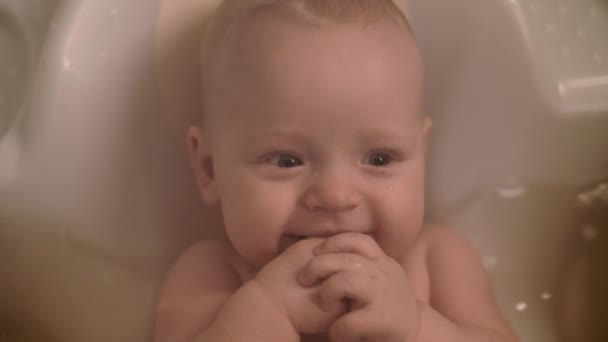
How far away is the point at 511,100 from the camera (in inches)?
37.2

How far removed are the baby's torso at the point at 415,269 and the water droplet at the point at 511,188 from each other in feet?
0.61

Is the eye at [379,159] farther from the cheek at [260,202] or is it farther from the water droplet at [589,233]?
the water droplet at [589,233]

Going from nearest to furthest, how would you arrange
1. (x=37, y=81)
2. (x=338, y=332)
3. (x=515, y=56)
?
(x=338, y=332), (x=37, y=81), (x=515, y=56)

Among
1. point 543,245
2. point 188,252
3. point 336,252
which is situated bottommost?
point 543,245

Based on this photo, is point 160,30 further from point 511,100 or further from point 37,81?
point 511,100

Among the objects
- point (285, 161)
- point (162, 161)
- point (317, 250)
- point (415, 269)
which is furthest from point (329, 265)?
point (162, 161)

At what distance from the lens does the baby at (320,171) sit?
0.67 metres

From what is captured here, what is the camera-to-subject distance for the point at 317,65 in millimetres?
697

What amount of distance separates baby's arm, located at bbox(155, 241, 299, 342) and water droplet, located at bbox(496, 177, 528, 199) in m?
0.44

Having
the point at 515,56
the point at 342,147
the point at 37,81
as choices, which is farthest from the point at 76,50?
the point at 515,56

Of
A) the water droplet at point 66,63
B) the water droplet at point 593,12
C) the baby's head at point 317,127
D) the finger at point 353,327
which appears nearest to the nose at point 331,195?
the baby's head at point 317,127

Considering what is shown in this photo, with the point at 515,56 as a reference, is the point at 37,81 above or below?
above

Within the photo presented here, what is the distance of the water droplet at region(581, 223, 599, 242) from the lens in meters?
0.95

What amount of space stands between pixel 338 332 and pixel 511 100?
0.48 m
